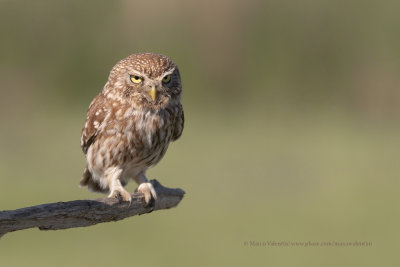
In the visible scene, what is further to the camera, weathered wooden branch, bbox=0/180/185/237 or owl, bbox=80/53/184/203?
owl, bbox=80/53/184/203

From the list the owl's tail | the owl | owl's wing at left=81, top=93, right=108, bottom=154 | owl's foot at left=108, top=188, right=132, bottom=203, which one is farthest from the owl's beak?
the owl's tail

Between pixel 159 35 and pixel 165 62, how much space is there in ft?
29.1

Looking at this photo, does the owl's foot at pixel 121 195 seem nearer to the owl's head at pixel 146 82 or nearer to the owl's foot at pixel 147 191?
the owl's foot at pixel 147 191

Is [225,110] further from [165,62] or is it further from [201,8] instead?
[165,62]

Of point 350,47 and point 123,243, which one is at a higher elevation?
point 350,47

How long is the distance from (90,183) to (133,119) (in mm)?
734

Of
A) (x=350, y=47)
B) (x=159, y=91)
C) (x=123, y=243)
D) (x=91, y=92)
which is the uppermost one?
(x=159, y=91)

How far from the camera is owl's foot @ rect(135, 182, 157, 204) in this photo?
12.6 ft

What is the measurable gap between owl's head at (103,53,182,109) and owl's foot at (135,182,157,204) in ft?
1.45

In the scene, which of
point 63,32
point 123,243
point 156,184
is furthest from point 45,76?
point 156,184

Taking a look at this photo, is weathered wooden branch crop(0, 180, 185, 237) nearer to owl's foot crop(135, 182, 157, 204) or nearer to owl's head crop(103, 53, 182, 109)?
owl's foot crop(135, 182, 157, 204)

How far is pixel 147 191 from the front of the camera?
389 cm

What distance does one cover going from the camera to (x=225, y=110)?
15617mm

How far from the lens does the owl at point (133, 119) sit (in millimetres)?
3654
